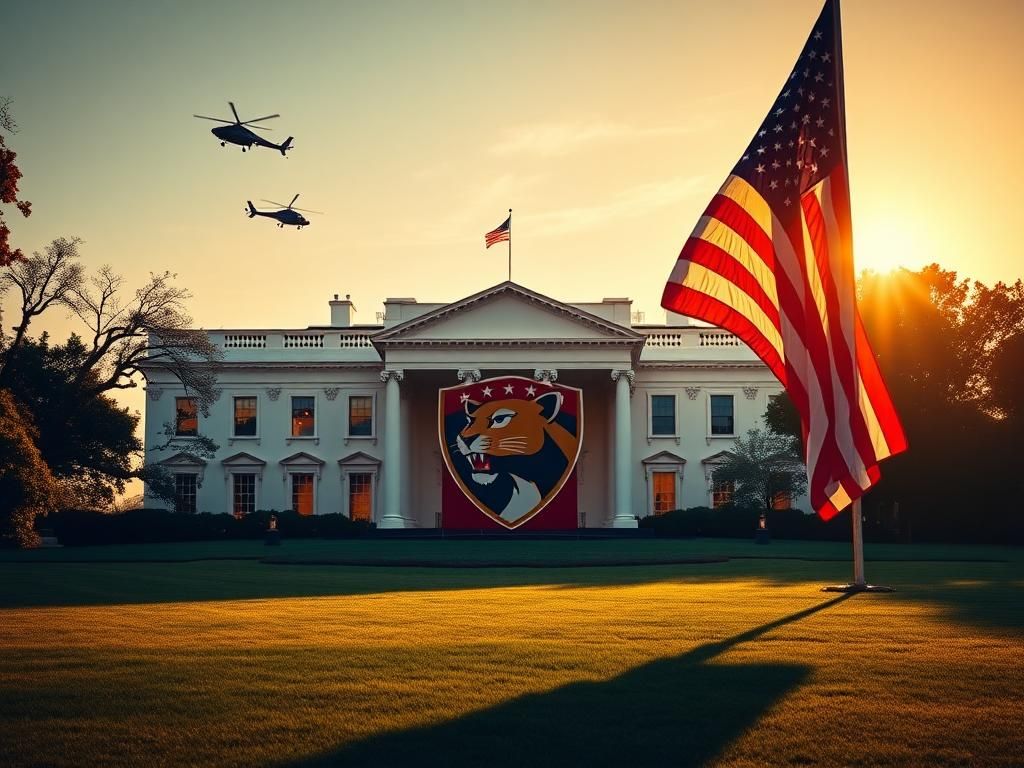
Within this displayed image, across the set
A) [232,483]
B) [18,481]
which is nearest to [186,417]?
[232,483]

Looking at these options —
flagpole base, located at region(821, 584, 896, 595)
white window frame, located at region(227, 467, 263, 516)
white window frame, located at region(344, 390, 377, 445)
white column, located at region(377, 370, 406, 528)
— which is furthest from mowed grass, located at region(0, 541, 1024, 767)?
white window frame, located at region(227, 467, 263, 516)

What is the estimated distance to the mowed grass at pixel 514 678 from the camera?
22.4 ft

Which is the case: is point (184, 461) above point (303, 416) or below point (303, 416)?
below

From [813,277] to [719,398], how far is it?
47.1m

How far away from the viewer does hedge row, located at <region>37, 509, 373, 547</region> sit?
50125mm

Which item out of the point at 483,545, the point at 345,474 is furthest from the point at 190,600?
the point at 345,474

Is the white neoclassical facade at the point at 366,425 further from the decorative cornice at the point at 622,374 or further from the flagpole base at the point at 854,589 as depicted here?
the flagpole base at the point at 854,589

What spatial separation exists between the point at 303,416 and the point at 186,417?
638cm

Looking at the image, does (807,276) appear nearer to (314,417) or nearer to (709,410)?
(709,410)

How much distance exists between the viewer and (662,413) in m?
62.5

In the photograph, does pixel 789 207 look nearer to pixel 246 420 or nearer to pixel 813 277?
pixel 813 277

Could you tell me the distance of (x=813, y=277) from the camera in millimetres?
15906

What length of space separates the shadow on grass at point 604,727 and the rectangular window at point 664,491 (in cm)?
5290

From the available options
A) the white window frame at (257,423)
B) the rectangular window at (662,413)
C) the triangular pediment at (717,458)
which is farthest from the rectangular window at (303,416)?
the triangular pediment at (717,458)
